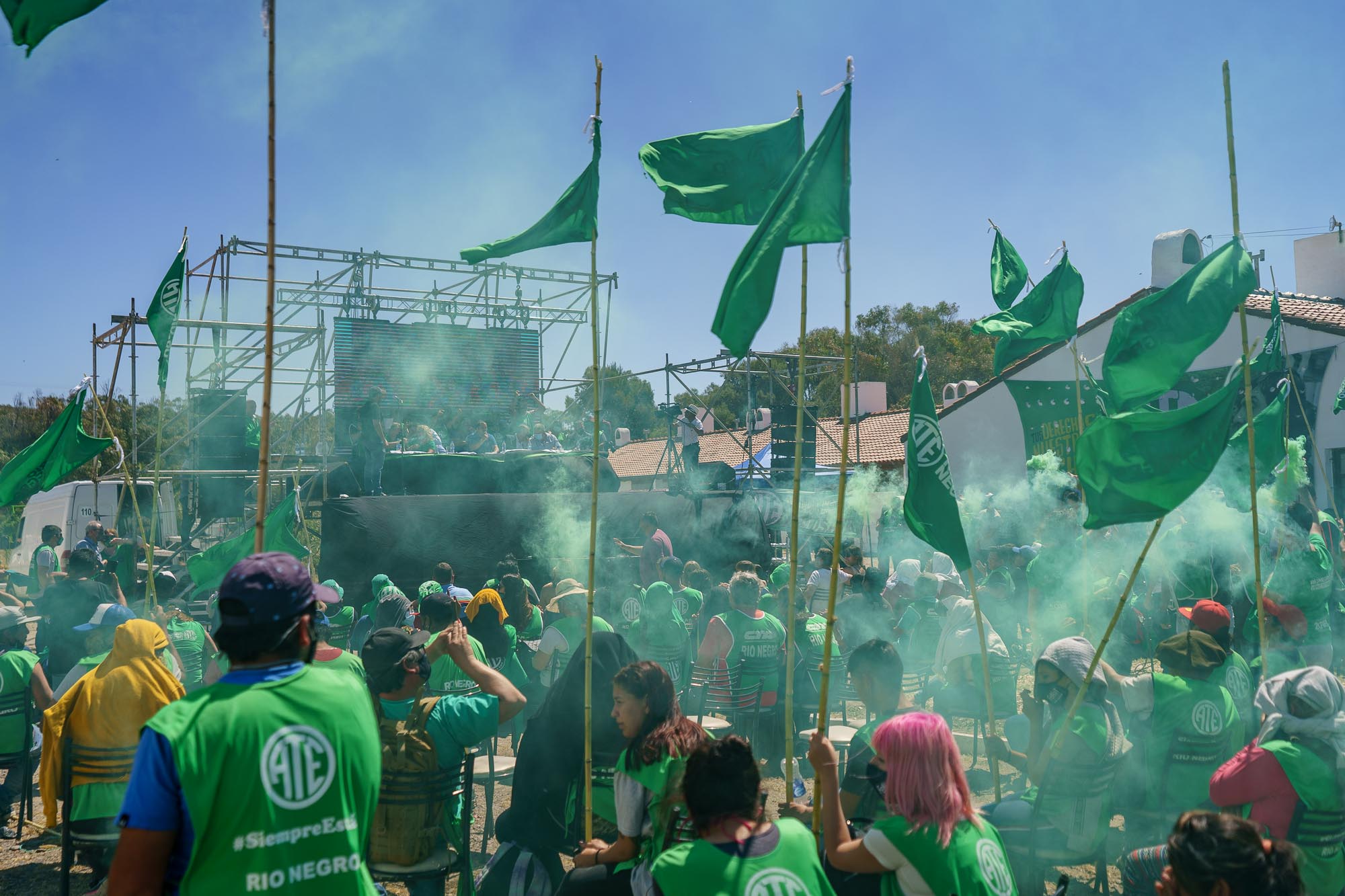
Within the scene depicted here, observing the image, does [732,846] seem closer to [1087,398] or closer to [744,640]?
[744,640]

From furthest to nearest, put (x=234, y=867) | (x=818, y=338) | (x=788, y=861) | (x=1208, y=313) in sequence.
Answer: (x=818, y=338), (x=1208, y=313), (x=788, y=861), (x=234, y=867)

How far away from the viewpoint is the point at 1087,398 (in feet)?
58.6

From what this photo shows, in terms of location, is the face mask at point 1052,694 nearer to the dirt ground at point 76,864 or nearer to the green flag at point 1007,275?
the dirt ground at point 76,864

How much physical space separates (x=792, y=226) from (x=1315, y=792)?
2912mm

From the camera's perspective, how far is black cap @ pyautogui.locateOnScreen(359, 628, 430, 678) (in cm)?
361

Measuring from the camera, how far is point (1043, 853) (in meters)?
3.95

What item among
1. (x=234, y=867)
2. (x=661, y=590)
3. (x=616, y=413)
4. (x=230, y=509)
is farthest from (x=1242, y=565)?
(x=616, y=413)

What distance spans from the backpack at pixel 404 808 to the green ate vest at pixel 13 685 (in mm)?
3705

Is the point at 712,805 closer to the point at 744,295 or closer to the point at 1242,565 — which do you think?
the point at 744,295

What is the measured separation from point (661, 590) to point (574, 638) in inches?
47.5

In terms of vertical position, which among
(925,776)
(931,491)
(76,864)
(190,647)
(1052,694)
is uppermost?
(931,491)

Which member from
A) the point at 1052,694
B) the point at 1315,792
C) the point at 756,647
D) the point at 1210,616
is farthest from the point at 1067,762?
the point at 756,647

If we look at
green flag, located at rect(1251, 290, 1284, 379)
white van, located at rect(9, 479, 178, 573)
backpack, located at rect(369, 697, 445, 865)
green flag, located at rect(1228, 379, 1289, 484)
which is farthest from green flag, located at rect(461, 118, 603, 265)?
white van, located at rect(9, 479, 178, 573)

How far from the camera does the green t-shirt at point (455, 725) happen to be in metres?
3.61
